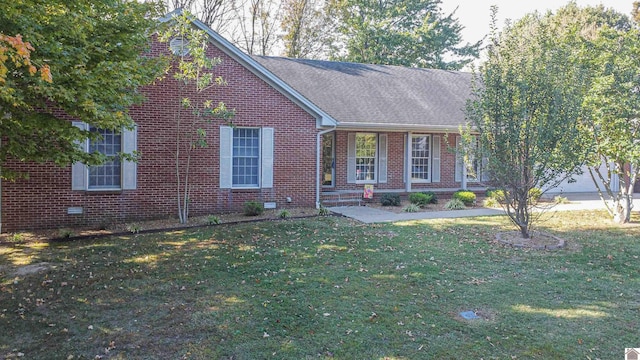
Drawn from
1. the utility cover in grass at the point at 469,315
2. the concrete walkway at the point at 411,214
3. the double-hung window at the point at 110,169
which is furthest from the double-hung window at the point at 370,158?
the utility cover in grass at the point at 469,315

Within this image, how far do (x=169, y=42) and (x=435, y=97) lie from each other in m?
10.5

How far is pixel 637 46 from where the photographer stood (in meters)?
10.3

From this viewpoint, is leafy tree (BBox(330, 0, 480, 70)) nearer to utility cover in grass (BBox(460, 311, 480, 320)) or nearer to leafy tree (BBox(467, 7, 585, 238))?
leafy tree (BBox(467, 7, 585, 238))

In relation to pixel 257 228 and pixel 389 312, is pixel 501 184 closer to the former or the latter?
pixel 389 312

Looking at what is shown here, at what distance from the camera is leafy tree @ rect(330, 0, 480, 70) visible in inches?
1077

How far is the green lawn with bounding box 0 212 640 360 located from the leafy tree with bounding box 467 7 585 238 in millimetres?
1541

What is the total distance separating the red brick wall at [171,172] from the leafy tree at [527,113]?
18.2 feet

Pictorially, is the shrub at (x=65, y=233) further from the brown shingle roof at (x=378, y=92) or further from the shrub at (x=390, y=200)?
the shrub at (x=390, y=200)

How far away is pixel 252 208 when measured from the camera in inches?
455

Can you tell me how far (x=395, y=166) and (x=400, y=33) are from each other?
565 inches

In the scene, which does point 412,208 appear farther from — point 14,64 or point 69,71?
point 14,64

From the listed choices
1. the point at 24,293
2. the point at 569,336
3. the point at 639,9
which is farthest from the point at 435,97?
the point at 639,9

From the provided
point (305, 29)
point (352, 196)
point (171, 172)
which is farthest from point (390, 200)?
point (305, 29)

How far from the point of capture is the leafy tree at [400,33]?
89.8ft
